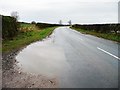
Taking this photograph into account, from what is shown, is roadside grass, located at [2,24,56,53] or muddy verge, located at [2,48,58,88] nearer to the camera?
muddy verge, located at [2,48,58,88]

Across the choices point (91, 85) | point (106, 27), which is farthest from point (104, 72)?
point (106, 27)

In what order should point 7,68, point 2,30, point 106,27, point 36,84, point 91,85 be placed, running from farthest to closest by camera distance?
point 106,27 < point 2,30 < point 7,68 < point 36,84 < point 91,85

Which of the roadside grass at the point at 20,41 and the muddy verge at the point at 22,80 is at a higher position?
the roadside grass at the point at 20,41

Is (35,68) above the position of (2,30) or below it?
below

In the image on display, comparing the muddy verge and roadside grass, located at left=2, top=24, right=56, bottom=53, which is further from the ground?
roadside grass, located at left=2, top=24, right=56, bottom=53

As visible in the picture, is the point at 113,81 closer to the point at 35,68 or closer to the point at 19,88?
the point at 19,88

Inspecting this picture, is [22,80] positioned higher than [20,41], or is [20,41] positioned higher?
[20,41]

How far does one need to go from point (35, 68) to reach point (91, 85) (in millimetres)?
4022

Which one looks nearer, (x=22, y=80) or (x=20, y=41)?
(x=22, y=80)

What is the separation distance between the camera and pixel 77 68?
1085 cm

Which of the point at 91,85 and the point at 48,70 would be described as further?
the point at 48,70

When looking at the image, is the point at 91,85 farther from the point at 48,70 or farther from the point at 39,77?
the point at 48,70

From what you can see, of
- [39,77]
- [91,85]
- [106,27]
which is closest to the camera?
[91,85]

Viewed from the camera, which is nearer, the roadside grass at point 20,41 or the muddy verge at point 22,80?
the muddy verge at point 22,80
